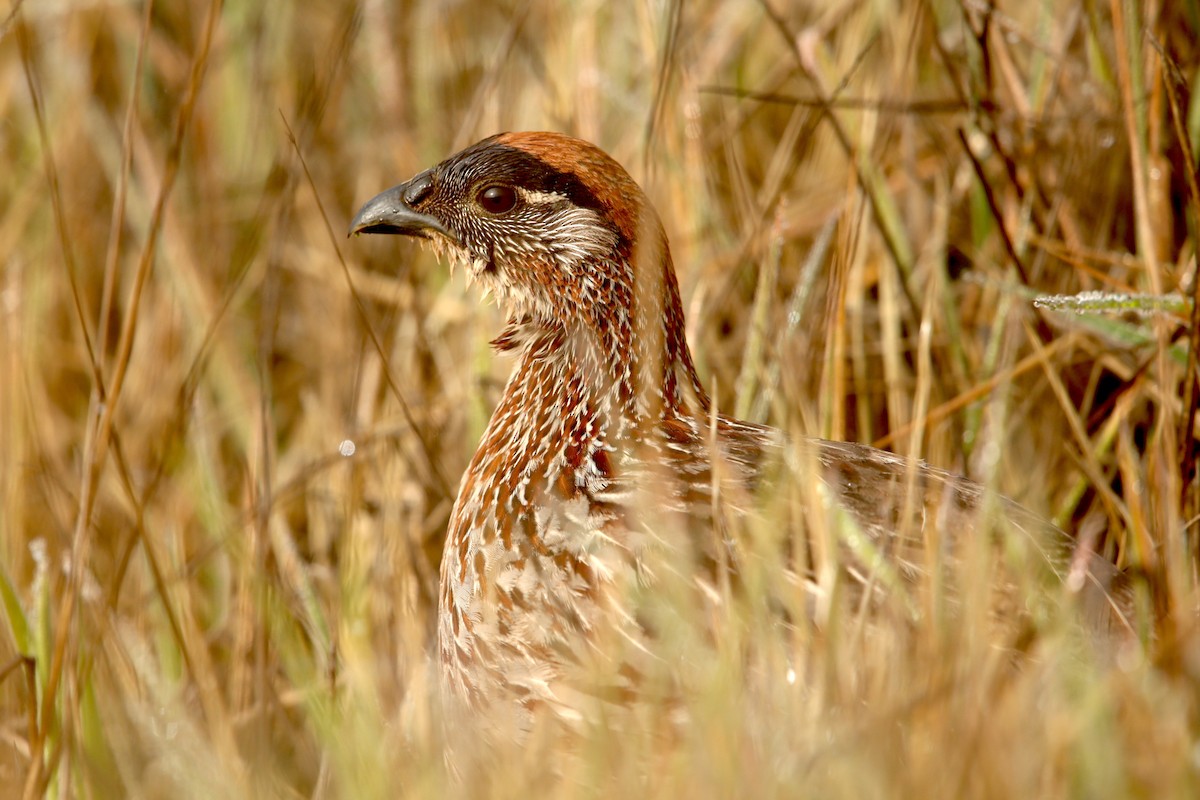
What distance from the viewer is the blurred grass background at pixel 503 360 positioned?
7.46ft

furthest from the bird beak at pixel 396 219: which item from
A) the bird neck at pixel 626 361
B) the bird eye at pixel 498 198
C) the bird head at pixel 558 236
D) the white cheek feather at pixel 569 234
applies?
the bird neck at pixel 626 361

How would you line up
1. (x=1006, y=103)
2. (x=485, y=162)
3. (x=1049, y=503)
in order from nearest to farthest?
(x=485, y=162)
(x=1049, y=503)
(x=1006, y=103)

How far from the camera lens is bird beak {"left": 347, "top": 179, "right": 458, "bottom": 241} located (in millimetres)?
3471

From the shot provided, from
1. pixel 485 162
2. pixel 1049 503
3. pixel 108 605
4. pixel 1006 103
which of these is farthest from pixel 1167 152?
pixel 108 605

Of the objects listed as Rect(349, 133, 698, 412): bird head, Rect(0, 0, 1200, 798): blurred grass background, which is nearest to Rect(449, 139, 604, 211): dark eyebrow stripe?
Rect(349, 133, 698, 412): bird head

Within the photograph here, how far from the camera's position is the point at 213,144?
579cm

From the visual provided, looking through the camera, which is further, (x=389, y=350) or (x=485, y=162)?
(x=389, y=350)

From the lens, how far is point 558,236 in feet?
10.9

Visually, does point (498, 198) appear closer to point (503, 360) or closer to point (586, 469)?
point (586, 469)

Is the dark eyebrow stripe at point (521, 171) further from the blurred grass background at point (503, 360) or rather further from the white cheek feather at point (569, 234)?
the blurred grass background at point (503, 360)

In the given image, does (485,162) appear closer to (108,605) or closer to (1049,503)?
(108,605)

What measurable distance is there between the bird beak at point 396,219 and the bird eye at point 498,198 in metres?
0.11

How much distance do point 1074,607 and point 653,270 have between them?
1.13 m

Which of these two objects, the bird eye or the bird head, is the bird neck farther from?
the bird eye
